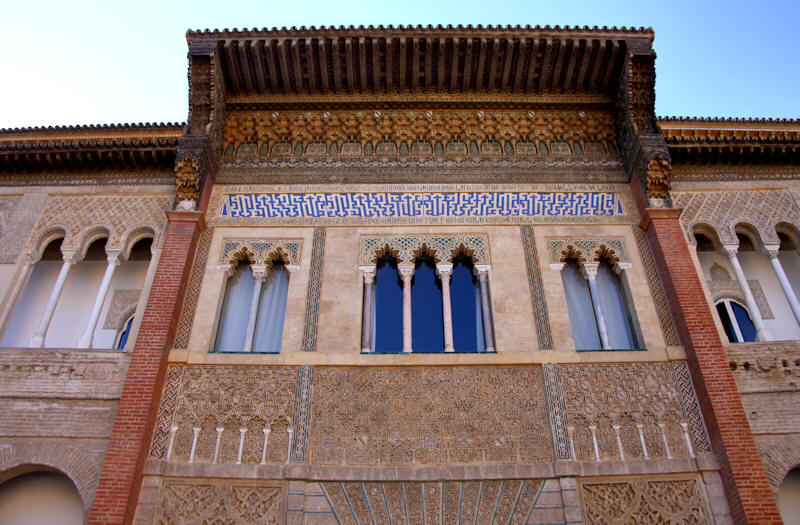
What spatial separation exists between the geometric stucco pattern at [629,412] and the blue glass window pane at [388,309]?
71.8 inches

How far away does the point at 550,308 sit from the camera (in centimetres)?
650

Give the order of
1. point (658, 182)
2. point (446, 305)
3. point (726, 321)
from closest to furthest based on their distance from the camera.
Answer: point (446, 305) → point (726, 321) → point (658, 182)

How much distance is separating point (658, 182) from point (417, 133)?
3.11 metres

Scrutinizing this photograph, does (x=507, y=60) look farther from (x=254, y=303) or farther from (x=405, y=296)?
(x=254, y=303)

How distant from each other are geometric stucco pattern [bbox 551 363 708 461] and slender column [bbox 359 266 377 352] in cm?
206

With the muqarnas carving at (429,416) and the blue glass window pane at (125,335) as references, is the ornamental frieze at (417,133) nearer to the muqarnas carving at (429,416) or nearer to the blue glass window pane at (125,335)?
the blue glass window pane at (125,335)

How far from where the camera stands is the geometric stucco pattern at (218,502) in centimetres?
527

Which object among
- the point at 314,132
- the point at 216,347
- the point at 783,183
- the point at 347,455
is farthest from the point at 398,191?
the point at 783,183

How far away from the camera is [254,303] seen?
262 inches

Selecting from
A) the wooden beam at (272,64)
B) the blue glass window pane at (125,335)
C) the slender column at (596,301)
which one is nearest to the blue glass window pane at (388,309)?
the slender column at (596,301)

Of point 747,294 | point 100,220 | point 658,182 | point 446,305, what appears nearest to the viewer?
point 446,305

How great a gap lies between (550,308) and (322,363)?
2564 mm

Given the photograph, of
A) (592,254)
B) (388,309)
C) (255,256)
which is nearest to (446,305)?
(388,309)

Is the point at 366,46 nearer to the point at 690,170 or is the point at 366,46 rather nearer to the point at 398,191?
the point at 398,191
